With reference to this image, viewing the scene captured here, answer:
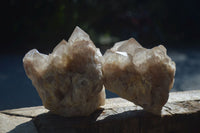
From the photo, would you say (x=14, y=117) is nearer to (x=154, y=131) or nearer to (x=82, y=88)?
(x=82, y=88)

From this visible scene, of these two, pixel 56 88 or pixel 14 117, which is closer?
pixel 56 88

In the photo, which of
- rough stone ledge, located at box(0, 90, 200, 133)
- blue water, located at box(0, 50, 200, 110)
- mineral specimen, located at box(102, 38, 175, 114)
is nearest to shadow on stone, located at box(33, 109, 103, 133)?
rough stone ledge, located at box(0, 90, 200, 133)

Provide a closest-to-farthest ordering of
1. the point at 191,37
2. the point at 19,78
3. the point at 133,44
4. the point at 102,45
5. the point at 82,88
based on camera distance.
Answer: the point at 82,88 → the point at 133,44 → the point at 19,78 → the point at 102,45 → the point at 191,37

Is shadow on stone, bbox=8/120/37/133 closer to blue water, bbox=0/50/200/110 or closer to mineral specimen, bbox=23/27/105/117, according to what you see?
mineral specimen, bbox=23/27/105/117

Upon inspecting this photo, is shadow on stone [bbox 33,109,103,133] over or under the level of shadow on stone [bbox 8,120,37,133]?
over

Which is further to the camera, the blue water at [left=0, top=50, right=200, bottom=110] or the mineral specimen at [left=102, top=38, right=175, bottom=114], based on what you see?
the blue water at [left=0, top=50, right=200, bottom=110]

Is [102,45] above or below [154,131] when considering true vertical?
above

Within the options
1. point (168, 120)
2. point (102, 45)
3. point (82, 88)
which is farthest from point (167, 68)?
point (102, 45)
